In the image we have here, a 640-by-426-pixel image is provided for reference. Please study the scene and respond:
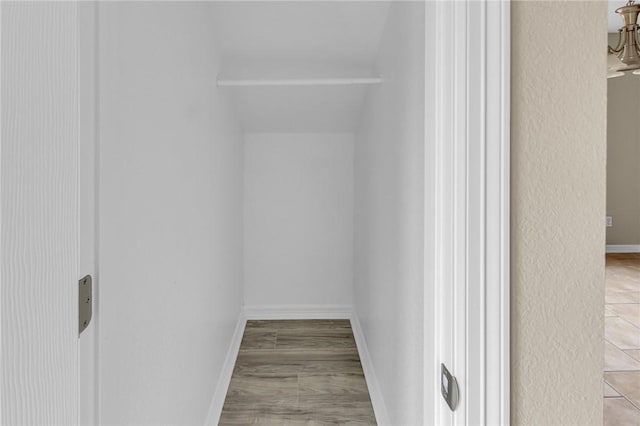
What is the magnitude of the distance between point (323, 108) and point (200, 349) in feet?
6.59

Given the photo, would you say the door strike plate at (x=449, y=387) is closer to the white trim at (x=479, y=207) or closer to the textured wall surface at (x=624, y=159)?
the white trim at (x=479, y=207)

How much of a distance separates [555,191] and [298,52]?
6.72ft

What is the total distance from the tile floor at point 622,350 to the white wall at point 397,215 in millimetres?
944

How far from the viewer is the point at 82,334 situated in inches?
27.4

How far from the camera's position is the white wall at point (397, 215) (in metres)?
1.42

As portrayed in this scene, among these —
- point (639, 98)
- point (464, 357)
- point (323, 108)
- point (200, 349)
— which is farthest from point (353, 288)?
point (639, 98)

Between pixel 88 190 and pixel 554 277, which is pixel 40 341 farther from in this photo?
pixel 554 277

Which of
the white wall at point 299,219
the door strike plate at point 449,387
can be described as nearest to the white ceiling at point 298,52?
the white wall at point 299,219

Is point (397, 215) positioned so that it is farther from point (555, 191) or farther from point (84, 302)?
point (84, 302)

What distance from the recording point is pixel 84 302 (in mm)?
716

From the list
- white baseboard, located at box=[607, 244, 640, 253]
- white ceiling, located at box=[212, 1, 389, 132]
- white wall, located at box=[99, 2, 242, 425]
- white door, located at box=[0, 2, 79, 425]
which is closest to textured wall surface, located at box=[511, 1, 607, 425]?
white door, located at box=[0, 2, 79, 425]

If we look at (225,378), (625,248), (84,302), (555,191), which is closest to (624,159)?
(625,248)

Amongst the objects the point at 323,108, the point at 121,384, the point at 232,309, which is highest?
the point at 323,108

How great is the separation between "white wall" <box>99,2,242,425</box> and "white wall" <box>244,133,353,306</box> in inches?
56.2
